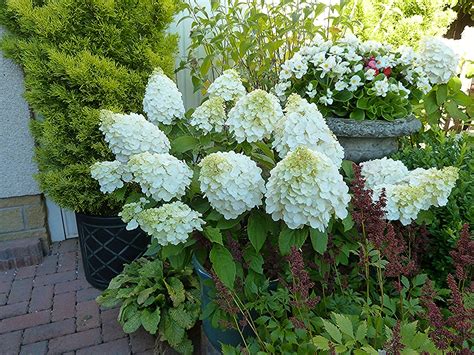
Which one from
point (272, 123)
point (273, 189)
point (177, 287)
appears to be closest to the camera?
point (273, 189)

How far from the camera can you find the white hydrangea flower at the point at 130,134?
1652 mm

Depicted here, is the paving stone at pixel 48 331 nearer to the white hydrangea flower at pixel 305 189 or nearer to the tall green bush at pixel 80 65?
the tall green bush at pixel 80 65

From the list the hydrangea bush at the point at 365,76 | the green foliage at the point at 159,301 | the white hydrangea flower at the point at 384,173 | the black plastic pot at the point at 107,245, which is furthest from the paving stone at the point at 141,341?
the hydrangea bush at the point at 365,76

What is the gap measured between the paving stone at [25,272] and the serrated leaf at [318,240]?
2.32m

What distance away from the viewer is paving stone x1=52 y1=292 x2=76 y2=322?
2578 millimetres

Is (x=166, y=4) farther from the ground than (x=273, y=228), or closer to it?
farther from the ground

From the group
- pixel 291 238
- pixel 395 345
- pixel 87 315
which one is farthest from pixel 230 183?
pixel 87 315

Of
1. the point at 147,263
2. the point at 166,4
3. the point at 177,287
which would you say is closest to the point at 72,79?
the point at 166,4

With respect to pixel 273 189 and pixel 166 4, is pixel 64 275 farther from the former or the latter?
pixel 273 189

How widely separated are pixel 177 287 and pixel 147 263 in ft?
0.89

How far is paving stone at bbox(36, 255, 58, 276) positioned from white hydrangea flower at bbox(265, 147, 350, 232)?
2.23 meters

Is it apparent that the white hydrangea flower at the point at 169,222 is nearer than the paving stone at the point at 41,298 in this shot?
Yes

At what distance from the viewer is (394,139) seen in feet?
7.66

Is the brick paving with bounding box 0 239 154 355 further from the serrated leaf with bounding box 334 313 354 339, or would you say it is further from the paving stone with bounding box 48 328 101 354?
the serrated leaf with bounding box 334 313 354 339
